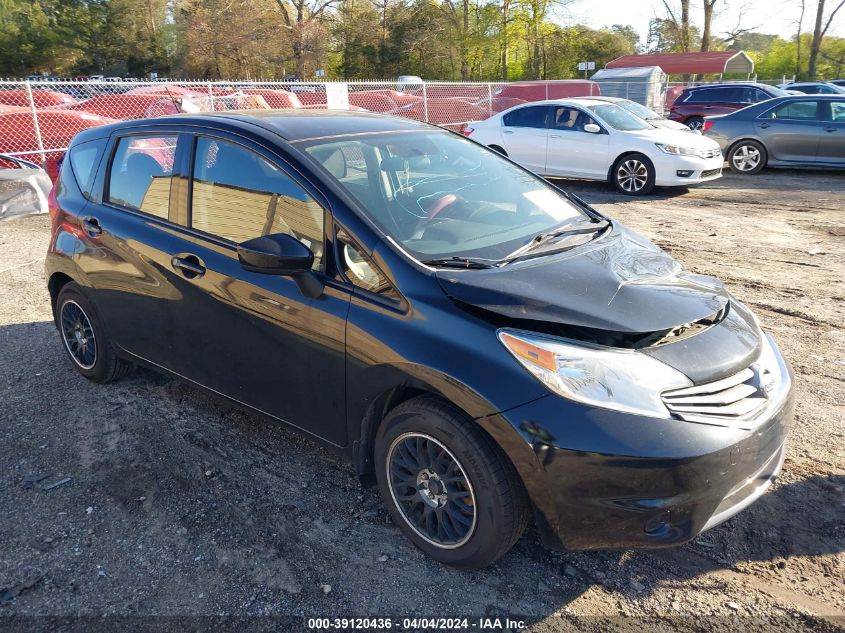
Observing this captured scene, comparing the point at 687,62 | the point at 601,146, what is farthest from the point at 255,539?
the point at 687,62

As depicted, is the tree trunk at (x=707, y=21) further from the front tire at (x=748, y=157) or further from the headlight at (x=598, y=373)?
the headlight at (x=598, y=373)

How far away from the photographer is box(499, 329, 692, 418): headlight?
7.64ft

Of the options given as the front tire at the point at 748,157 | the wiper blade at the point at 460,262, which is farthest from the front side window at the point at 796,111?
Answer: the wiper blade at the point at 460,262

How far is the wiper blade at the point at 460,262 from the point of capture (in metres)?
2.78

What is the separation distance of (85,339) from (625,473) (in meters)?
3.56

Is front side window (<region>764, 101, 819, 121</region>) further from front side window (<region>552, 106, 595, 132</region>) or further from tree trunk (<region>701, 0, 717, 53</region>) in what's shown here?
tree trunk (<region>701, 0, 717, 53</region>)

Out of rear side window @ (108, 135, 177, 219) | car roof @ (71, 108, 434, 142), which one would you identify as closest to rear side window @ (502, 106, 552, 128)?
car roof @ (71, 108, 434, 142)

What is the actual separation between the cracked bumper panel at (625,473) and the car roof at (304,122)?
5.93 ft

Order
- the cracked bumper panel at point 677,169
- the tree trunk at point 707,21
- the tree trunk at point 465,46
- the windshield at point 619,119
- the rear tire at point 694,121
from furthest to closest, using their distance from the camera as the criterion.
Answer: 1. the tree trunk at point 465,46
2. the tree trunk at point 707,21
3. the rear tire at point 694,121
4. the windshield at point 619,119
5. the cracked bumper panel at point 677,169

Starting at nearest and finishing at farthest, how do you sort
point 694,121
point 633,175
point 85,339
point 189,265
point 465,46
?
point 189,265 → point 85,339 → point 633,175 → point 694,121 → point 465,46

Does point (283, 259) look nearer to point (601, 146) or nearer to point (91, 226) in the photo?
point (91, 226)

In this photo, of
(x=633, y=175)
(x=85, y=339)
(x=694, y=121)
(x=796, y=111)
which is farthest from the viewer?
(x=694, y=121)

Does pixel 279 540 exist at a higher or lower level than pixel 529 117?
lower

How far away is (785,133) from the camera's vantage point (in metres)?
13.5
